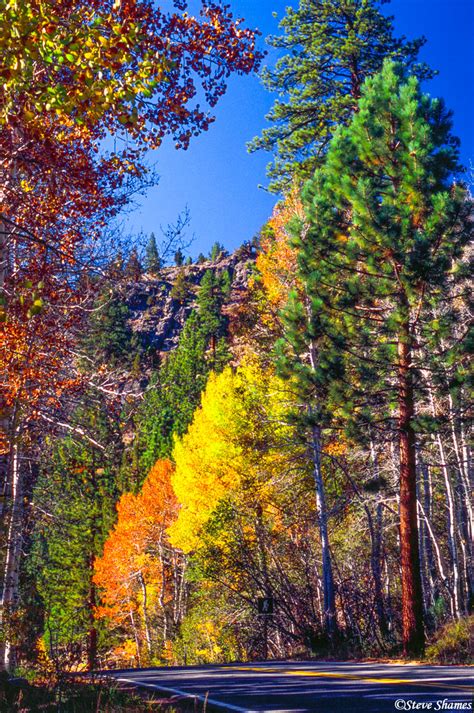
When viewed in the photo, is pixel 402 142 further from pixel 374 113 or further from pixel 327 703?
pixel 327 703

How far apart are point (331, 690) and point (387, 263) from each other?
8722 millimetres

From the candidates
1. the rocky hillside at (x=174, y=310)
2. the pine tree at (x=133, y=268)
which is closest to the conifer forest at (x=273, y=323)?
the pine tree at (x=133, y=268)

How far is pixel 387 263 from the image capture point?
13125 millimetres

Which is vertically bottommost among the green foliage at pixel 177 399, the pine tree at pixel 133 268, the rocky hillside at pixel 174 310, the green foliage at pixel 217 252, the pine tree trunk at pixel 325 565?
the pine tree trunk at pixel 325 565

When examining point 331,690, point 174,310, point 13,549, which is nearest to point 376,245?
point 331,690

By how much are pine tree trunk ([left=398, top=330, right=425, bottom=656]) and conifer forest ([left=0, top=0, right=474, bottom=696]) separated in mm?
41

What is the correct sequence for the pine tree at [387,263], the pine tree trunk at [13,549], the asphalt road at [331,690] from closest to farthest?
1. the asphalt road at [331,690]
2. the pine tree trunk at [13,549]
3. the pine tree at [387,263]

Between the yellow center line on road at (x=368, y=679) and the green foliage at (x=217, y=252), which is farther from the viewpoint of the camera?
the green foliage at (x=217, y=252)

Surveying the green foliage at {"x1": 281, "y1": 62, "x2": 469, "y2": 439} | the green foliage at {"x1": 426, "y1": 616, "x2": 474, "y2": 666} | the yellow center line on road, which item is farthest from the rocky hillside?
the yellow center line on road

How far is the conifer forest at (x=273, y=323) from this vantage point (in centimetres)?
746

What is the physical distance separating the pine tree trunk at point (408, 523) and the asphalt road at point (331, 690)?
151 inches

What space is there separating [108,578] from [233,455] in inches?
576

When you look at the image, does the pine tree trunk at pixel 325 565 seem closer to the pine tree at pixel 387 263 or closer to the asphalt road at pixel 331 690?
the pine tree at pixel 387 263

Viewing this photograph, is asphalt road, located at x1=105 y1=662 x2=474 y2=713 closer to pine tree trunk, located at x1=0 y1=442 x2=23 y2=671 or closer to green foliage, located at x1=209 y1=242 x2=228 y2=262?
pine tree trunk, located at x1=0 y1=442 x2=23 y2=671
